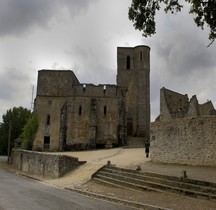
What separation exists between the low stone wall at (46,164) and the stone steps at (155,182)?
4.32 meters

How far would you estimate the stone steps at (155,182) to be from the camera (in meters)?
13.9

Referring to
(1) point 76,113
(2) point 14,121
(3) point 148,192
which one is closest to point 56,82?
(1) point 76,113

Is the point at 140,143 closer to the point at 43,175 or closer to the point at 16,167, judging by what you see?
the point at 16,167

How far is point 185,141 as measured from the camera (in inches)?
861

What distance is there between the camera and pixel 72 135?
46.8m

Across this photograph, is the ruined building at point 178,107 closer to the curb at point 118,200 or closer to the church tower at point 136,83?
the curb at point 118,200

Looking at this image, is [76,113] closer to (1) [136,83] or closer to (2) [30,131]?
(2) [30,131]

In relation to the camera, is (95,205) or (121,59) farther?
(121,59)

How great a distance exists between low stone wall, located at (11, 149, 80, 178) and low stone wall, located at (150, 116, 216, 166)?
19.7 feet

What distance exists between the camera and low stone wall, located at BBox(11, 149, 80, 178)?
25234 millimetres

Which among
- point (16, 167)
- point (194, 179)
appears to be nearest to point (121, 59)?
point (16, 167)

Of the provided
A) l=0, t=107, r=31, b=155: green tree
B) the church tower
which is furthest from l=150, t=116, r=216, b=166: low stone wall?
l=0, t=107, r=31, b=155: green tree

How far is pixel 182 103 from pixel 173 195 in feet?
76.1

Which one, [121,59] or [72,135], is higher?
[121,59]
